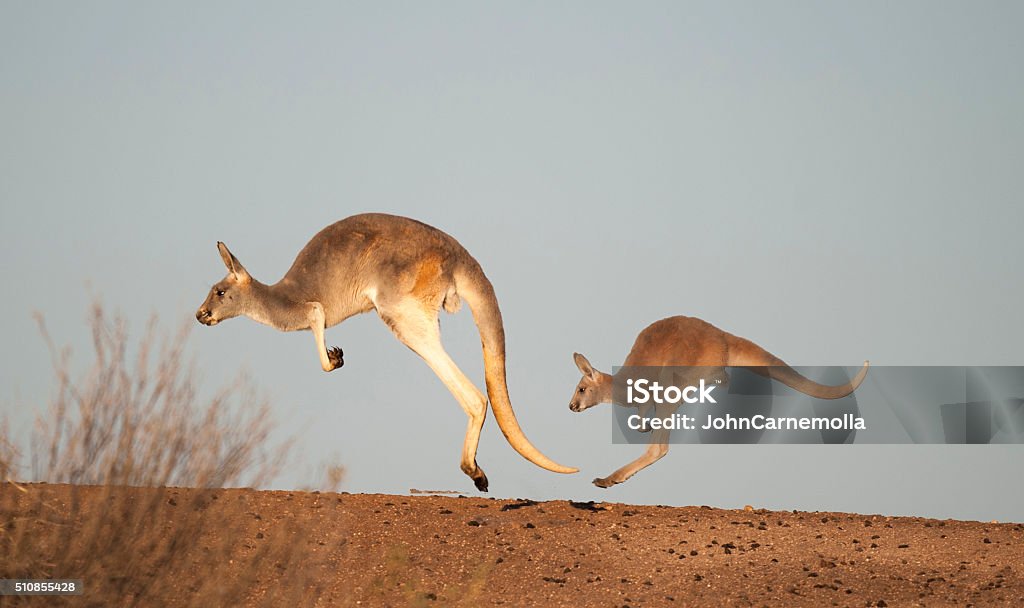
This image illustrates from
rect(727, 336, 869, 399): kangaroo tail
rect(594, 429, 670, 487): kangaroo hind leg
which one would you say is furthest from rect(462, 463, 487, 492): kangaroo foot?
rect(727, 336, 869, 399): kangaroo tail

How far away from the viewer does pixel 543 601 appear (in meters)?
9.69

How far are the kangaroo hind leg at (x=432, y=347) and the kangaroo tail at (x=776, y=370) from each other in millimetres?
4713

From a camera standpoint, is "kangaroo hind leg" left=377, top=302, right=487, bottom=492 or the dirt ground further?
"kangaroo hind leg" left=377, top=302, right=487, bottom=492

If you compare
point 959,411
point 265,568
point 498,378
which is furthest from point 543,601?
point 959,411

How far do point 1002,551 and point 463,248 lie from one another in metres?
5.50

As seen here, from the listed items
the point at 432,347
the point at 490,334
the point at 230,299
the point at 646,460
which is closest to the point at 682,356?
the point at 646,460

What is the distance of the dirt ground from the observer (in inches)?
386

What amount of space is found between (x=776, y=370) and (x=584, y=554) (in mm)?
5600

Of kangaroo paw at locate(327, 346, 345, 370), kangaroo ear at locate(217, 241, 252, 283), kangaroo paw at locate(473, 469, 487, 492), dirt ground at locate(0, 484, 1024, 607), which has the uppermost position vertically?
kangaroo ear at locate(217, 241, 252, 283)

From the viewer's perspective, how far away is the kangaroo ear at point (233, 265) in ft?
37.9

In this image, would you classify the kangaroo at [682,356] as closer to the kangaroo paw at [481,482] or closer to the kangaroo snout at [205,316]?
the kangaroo paw at [481,482]

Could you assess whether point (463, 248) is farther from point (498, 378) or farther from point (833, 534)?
point (833, 534)

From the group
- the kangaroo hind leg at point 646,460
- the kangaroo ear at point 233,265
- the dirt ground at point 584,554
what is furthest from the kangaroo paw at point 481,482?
the kangaroo ear at point 233,265

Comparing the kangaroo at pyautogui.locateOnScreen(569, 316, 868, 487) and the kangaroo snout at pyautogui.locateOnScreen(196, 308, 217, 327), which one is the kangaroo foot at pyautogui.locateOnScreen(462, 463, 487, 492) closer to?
the kangaroo snout at pyautogui.locateOnScreen(196, 308, 217, 327)
